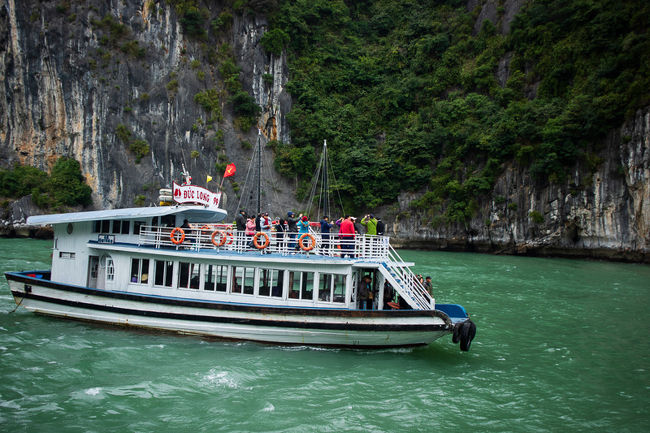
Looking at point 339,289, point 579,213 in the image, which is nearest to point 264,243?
point 339,289

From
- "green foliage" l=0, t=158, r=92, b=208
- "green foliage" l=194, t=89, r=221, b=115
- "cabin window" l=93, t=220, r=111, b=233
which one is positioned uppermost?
"green foliage" l=194, t=89, r=221, b=115

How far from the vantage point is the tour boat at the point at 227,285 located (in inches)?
376

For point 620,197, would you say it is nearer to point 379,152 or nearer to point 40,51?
point 379,152

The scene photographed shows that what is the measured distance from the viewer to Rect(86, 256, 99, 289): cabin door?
11.5 m

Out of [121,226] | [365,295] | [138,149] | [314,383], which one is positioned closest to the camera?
[314,383]

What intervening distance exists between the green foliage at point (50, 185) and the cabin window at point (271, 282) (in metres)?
40.4

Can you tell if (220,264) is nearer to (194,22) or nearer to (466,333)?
(466,333)

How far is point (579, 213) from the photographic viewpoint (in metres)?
33.4

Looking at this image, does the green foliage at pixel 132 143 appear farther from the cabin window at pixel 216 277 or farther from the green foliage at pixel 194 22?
the cabin window at pixel 216 277

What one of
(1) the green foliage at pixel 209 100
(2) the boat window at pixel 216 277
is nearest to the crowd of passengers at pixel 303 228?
(2) the boat window at pixel 216 277

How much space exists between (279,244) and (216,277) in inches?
74.0

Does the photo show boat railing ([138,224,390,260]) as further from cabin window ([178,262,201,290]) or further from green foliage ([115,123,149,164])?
green foliage ([115,123,149,164])

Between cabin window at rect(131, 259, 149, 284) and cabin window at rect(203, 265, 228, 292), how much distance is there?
1749 millimetres

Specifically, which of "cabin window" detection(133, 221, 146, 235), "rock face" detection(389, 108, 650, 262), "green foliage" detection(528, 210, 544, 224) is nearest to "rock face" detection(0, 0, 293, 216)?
"rock face" detection(389, 108, 650, 262)
